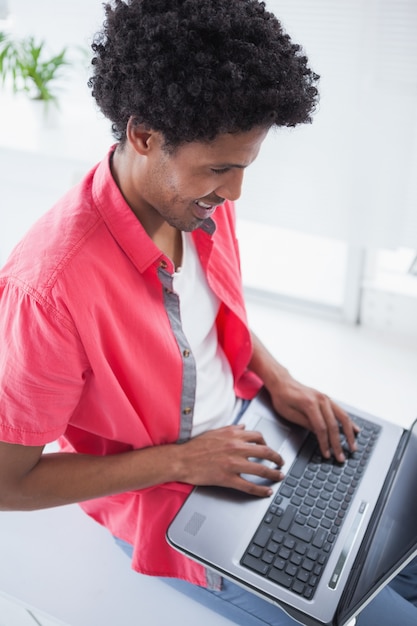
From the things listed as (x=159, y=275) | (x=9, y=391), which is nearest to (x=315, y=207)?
(x=159, y=275)

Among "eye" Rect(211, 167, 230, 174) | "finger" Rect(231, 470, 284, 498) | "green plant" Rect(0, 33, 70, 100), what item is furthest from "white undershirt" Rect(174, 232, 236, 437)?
"green plant" Rect(0, 33, 70, 100)

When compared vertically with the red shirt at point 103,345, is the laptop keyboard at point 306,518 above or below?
below

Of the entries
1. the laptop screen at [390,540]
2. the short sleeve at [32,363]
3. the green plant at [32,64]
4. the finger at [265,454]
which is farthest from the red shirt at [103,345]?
the green plant at [32,64]

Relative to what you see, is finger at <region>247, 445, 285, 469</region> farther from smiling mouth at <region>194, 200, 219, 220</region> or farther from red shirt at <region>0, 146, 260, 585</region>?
smiling mouth at <region>194, 200, 219, 220</region>

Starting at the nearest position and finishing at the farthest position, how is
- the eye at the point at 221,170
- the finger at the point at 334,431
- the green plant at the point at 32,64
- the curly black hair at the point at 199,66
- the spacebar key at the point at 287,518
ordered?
the curly black hair at the point at 199,66
the eye at the point at 221,170
the spacebar key at the point at 287,518
the finger at the point at 334,431
the green plant at the point at 32,64

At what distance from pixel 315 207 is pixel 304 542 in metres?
0.93

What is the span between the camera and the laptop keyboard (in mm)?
949

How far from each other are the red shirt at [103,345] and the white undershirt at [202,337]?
23 mm

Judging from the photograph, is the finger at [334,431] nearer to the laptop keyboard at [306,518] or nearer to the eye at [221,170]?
the laptop keyboard at [306,518]

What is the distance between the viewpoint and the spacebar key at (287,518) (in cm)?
101

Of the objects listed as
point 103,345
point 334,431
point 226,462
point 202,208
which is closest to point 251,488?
point 226,462

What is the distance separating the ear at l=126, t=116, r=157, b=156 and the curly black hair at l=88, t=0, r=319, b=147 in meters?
0.01

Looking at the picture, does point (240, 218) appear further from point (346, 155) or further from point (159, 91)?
point (159, 91)

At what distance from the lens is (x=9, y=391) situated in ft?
2.72
